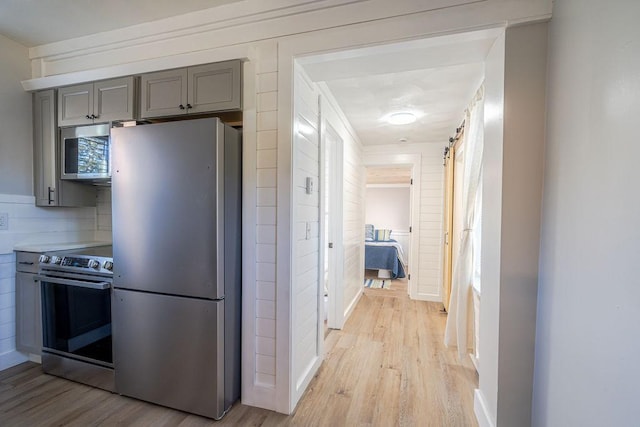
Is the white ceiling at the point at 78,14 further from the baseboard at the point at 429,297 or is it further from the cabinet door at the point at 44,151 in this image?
Answer: the baseboard at the point at 429,297

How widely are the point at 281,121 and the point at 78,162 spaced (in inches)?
73.5

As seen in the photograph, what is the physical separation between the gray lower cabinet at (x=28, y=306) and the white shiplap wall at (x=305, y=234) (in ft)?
6.66

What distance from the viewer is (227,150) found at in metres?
1.64

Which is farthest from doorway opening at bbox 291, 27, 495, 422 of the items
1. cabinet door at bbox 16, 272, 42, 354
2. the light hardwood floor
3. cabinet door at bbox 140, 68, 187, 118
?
cabinet door at bbox 16, 272, 42, 354

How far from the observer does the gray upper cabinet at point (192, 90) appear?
1705mm

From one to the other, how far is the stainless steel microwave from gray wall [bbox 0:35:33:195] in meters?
0.29

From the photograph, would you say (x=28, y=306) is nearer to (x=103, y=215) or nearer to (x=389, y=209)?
(x=103, y=215)

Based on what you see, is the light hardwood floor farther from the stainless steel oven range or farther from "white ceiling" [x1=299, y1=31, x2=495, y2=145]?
"white ceiling" [x1=299, y1=31, x2=495, y2=145]

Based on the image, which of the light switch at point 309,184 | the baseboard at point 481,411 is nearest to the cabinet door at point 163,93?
the light switch at point 309,184

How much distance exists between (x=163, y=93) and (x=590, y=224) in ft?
7.87

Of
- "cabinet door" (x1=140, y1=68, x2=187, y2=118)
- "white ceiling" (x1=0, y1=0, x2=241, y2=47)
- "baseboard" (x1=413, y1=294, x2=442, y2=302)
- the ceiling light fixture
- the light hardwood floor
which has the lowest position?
"baseboard" (x1=413, y1=294, x2=442, y2=302)

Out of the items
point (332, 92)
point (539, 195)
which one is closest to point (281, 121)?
point (332, 92)

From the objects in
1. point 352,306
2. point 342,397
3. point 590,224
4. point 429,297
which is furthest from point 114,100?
point 429,297

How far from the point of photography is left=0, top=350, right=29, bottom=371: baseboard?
6.90ft
